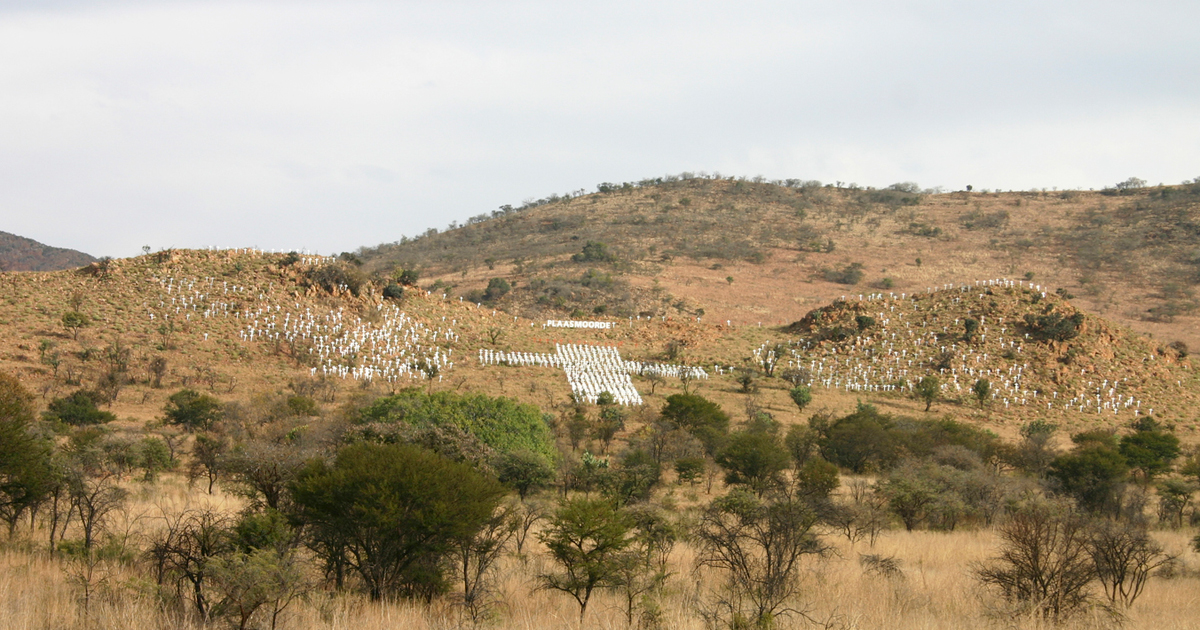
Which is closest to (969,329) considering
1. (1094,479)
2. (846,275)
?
(1094,479)

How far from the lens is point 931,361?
48.7m

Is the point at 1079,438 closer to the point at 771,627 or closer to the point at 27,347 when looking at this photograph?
the point at 771,627

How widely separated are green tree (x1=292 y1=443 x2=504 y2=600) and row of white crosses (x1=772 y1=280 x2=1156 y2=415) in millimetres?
39545

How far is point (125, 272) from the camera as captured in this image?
45.5 metres

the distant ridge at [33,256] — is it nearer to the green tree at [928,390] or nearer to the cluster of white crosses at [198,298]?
the cluster of white crosses at [198,298]

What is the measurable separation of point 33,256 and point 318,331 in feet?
273

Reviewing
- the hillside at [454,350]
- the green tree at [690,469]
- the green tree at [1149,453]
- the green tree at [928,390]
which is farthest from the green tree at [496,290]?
the green tree at [1149,453]

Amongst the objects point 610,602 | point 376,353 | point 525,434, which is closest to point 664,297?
point 376,353

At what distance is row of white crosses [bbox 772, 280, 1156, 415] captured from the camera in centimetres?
4428

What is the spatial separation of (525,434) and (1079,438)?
80.6 feet

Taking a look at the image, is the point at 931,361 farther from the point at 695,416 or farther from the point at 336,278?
the point at 336,278

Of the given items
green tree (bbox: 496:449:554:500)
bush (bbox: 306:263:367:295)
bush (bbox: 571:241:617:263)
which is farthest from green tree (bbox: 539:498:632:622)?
bush (bbox: 571:241:617:263)

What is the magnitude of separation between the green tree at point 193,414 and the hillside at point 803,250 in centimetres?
3677

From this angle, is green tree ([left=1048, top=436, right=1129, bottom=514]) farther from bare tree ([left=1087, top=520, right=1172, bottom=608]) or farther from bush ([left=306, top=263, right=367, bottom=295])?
bush ([left=306, top=263, right=367, bottom=295])
